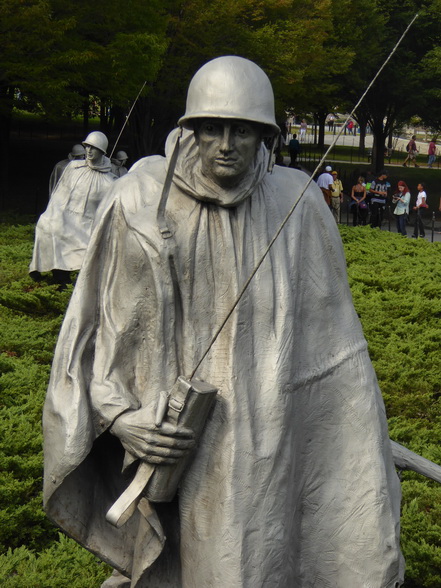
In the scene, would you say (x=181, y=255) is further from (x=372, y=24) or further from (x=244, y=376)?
(x=372, y=24)

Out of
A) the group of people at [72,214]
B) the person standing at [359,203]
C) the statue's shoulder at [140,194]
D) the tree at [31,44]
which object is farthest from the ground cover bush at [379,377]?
the person standing at [359,203]

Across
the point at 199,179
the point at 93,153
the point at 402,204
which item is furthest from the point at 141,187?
the point at 402,204

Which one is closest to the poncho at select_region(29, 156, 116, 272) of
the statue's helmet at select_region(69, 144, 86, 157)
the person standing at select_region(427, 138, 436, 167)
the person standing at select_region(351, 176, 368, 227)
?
the statue's helmet at select_region(69, 144, 86, 157)

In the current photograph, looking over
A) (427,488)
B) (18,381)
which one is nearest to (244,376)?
(427,488)

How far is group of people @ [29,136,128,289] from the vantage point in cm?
1661

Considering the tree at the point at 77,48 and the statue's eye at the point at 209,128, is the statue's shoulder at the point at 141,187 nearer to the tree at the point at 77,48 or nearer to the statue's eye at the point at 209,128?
the statue's eye at the point at 209,128

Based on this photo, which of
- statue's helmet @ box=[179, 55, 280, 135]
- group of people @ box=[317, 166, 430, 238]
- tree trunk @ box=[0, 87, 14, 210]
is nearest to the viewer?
statue's helmet @ box=[179, 55, 280, 135]

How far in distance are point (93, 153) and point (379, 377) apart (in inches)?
276

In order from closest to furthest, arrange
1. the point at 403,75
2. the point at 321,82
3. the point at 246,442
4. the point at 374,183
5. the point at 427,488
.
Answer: the point at 246,442 < the point at 427,488 < the point at 374,183 < the point at 321,82 < the point at 403,75

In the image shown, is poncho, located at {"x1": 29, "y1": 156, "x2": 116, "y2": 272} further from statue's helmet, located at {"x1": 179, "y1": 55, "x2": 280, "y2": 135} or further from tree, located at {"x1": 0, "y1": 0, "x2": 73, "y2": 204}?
statue's helmet, located at {"x1": 179, "y1": 55, "x2": 280, "y2": 135}

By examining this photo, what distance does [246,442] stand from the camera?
4035mm

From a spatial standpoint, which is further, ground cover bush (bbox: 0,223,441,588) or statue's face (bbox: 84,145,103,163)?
statue's face (bbox: 84,145,103,163)

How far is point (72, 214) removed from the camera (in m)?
17.2

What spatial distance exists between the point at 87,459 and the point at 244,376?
2.50 feet
